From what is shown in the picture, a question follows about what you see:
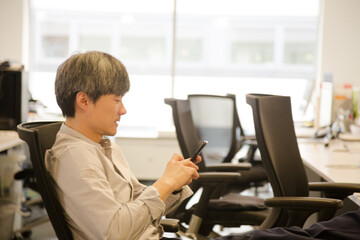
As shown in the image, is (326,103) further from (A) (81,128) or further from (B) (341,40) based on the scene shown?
(A) (81,128)

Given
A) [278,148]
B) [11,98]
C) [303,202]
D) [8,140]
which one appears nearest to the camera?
[303,202]

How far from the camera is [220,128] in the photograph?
4.09 metres

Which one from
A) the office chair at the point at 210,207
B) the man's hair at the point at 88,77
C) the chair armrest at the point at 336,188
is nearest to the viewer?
the man's hair at the point at 88,77

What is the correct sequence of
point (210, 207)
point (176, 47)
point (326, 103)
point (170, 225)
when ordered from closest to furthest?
1. point (170, 225)
2. point (210, 207)
3. point (326, 103)
4. point (176, 47)

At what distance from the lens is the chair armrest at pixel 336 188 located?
2.16m

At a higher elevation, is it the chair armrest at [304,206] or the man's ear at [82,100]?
the man's ear at [82,100]

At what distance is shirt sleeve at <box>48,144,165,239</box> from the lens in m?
1.37

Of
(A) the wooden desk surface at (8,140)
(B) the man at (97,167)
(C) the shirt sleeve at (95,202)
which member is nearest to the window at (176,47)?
(A) the wooden desk surface at (8,140)

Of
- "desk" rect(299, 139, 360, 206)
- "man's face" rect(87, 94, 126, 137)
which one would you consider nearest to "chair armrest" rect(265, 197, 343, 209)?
"desk" rect(299, 139, 360, 206)

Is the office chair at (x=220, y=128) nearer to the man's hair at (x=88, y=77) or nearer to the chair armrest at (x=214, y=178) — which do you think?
the chair armrest at (x=214, y=178)

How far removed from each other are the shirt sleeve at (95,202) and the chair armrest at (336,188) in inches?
40.2

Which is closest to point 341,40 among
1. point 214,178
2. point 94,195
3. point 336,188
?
point 214,178

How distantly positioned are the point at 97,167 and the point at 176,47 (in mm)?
4725

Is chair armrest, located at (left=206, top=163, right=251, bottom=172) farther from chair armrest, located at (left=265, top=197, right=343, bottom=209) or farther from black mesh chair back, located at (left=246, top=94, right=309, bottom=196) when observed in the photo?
chair armrest, located at (left=265, top=197, right=343, bottom=209)
